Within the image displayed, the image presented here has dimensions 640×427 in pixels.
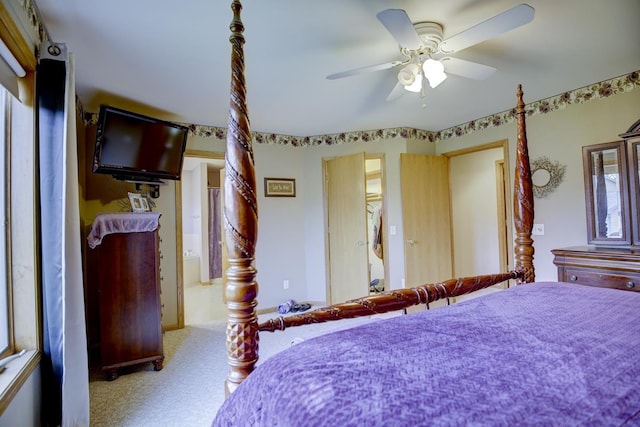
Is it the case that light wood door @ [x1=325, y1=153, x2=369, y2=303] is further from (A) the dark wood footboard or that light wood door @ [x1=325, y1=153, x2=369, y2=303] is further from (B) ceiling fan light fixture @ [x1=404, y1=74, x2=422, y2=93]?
(A) the dark wood footboard

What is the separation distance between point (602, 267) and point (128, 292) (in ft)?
11.2

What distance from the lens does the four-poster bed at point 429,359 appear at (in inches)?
21.7

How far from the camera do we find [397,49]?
2174 mm

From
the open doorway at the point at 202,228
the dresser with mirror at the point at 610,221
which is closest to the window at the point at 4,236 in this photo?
the dresser with mirror at the point at 610,221

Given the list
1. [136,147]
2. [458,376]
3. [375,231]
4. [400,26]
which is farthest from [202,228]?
[458,376]

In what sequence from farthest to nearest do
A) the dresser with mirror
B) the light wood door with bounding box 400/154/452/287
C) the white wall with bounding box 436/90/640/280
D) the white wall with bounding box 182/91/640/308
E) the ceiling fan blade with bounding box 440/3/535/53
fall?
the light wood door with bounding box 400/154/452/287 → the white wall with bounding box 182/91/640/308 → the white wall with bounding box 436/90/640/280 → the dresser with mirror → the ceiling fan blade with bounding box 440/3/535/53

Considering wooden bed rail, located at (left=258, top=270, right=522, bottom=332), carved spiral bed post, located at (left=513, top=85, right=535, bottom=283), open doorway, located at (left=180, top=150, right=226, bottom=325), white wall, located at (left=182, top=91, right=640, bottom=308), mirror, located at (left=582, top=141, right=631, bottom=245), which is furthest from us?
open doorway, located at (left=180, top=150, right=226, bottom=325)

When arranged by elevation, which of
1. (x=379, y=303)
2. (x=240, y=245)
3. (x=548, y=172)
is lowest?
(x=379, y=303)

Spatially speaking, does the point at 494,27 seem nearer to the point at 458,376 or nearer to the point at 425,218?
the point at 458,376

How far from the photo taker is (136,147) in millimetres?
2842

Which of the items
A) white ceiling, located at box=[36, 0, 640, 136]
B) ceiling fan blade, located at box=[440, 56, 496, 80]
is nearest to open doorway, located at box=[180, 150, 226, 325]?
white ceiling, located at box=[36, 0, 640, 136]

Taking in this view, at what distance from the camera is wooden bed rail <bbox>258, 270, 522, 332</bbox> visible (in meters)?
1.12

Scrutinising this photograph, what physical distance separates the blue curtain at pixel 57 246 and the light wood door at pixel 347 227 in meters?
2.85

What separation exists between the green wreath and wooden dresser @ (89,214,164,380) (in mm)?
3623
